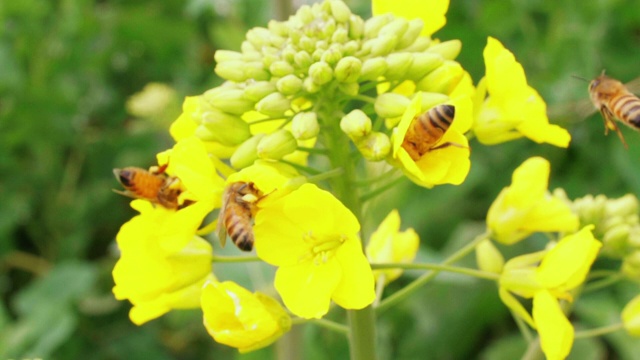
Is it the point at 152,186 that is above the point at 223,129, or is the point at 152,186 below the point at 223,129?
below

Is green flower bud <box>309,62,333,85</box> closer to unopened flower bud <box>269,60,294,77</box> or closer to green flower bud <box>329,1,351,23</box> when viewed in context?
unopened flower bud <box>269,60,294,77</box>

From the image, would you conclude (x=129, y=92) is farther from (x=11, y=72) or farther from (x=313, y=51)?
(x=313, y=51)

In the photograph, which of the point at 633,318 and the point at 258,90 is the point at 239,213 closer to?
the point at 258,90

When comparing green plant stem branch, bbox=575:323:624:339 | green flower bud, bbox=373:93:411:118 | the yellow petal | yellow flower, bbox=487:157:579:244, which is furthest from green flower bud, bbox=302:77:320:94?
green plant stem branch, bbox=575:323:624:339

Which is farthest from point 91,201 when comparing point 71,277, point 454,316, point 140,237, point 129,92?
point 140,237

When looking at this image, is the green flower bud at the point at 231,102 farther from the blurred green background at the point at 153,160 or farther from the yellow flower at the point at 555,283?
the blurred green background at the point at 153,160

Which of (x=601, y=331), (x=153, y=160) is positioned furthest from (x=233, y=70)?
(x=153, y=160)
